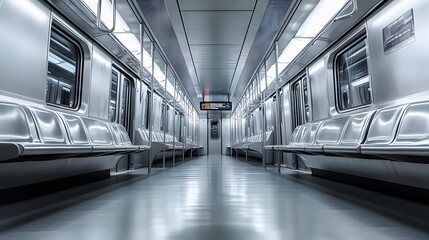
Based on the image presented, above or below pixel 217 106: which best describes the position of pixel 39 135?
below

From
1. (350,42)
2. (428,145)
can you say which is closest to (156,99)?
(350,42)

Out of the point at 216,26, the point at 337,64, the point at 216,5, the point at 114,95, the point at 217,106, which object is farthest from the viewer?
the point at 217,106

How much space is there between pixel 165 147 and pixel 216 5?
2687 mm

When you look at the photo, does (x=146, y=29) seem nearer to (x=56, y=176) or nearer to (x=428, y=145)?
(x=56, y=176)

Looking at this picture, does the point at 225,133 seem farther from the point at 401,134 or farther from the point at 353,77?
the point at 401,134

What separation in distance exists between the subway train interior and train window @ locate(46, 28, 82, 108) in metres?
Result: 0.02

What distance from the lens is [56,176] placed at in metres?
2.67

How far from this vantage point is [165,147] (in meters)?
4.64

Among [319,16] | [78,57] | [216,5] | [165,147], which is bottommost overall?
[165,147]

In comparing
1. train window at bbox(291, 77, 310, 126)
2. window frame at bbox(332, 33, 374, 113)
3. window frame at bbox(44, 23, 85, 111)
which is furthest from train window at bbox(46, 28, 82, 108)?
train window at bbox(291, 77, 310, 126)

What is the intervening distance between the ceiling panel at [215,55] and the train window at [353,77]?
2576mm

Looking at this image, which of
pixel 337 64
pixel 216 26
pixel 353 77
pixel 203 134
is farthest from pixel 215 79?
pixel 203 134

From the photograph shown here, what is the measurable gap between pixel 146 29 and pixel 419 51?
366 centimetres

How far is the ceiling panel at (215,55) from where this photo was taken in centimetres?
581
